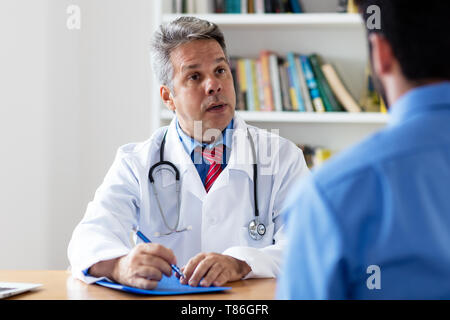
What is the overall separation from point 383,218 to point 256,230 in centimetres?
103

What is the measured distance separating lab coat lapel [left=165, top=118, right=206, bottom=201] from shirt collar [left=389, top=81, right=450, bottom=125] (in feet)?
3.52

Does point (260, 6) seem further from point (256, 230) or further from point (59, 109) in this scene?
point (256, 230)

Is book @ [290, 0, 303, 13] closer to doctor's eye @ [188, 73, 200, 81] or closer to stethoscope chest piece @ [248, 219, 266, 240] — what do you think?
doctor's eye @ [188, 73, 200, 81]

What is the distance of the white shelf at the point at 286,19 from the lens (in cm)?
261

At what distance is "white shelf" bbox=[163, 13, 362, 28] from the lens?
261 cm

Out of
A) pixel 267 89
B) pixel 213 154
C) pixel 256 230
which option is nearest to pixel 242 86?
pixel 267 89

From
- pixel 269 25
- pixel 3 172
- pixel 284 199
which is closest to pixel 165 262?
pixel 284 199

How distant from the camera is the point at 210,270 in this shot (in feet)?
4.12

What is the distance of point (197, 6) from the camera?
273cm

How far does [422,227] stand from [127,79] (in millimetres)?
2484

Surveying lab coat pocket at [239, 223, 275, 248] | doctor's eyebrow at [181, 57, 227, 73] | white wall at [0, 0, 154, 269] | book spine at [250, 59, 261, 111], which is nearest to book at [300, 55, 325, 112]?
book spine at [250, 59, 261, 111]

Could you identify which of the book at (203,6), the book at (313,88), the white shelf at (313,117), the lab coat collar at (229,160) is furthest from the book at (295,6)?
the lab coat collar at (229,160)
